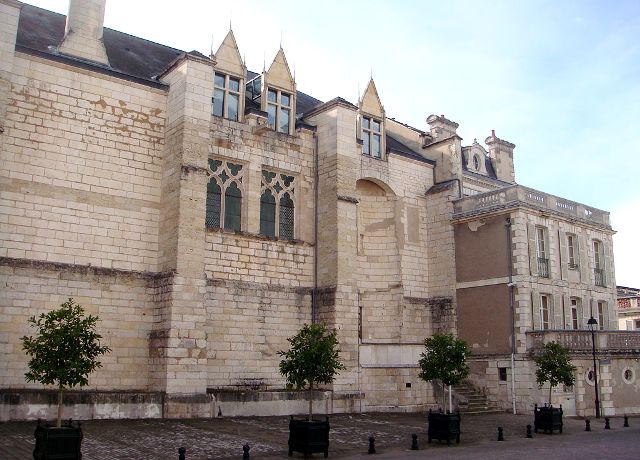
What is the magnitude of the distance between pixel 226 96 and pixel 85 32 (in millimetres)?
5398

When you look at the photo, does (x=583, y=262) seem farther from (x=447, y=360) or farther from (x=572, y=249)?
(x=447, y=360)

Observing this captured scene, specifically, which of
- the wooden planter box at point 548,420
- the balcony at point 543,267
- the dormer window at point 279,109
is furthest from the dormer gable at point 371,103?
the wooden planter box at point 548,420

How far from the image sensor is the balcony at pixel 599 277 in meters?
29.8

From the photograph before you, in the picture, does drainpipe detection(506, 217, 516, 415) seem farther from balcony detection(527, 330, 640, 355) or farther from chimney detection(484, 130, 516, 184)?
chimney detection(484, 130, 516, 184)

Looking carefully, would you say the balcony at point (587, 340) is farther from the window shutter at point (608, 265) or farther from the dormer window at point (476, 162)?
the dormer window at point (476, 162)

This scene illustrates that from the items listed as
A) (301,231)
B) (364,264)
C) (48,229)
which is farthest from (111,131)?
(364,264)

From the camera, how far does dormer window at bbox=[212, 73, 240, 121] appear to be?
80.9 ft

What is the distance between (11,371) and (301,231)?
11364 mm

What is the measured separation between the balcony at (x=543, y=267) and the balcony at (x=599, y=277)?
142 inches

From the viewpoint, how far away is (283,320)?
2447cm

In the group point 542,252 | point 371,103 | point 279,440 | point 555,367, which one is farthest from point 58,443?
point 371,103

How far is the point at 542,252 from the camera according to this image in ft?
91.0

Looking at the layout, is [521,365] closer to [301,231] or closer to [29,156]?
[301,231]

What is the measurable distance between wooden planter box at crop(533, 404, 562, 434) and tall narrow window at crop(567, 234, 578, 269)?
411 inches
